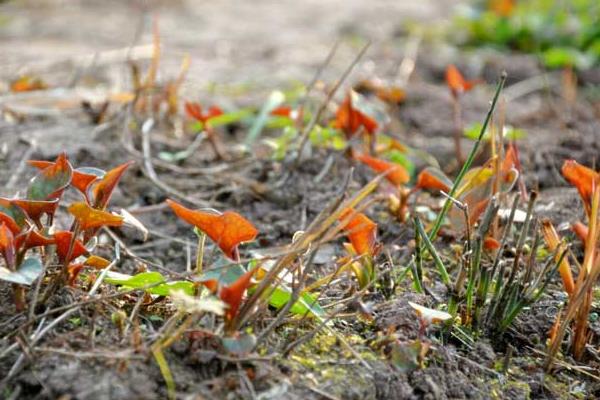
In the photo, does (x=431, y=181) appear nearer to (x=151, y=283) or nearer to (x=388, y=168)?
(x=388, y=168)

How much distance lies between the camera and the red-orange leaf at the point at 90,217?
149 centimetres

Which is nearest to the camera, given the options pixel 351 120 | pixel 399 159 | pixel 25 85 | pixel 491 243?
pixel 491 243

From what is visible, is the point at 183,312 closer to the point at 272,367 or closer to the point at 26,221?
the point at 272,367

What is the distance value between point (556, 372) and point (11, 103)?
2.09 m

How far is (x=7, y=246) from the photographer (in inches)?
57.0

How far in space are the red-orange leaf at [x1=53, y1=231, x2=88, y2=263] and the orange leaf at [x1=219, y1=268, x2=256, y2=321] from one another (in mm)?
303

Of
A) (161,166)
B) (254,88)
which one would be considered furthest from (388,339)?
(254,88)

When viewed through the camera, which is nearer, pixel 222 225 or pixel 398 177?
pixel 222 225

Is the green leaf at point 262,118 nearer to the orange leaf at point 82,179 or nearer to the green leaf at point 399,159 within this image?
the green leaf at point 399,159

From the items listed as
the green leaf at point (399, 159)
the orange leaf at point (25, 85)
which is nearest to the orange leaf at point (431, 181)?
the green leaf at point (399, 159)

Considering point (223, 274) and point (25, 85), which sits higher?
point (223, 274)

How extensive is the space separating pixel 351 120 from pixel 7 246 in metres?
1.27

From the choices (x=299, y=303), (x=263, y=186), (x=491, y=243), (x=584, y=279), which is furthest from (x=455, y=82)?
(x=299, y=303)

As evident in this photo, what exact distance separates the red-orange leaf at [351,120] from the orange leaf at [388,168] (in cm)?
28
